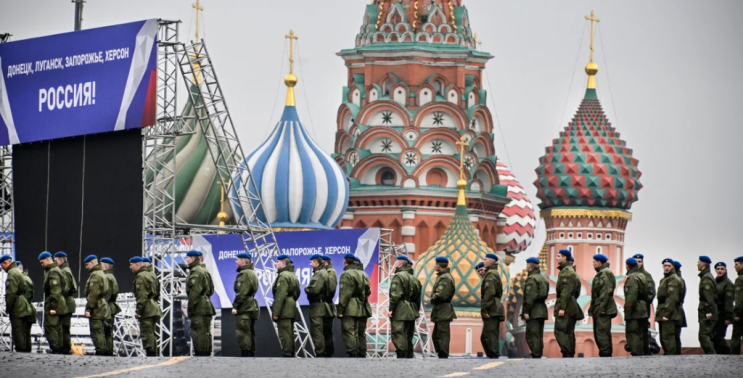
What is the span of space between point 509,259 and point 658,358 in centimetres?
5612

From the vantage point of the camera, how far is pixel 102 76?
36531 millimetres

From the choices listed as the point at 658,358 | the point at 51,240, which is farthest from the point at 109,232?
the point at 658,358

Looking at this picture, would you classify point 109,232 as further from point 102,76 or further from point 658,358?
point 658,358

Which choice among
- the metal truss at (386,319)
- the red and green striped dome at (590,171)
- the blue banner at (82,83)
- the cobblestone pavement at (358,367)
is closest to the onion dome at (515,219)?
the red and green striped dome at (590,171)

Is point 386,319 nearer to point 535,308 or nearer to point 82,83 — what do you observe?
point 82,83

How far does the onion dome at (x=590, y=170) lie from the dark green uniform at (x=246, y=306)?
54.1 meters

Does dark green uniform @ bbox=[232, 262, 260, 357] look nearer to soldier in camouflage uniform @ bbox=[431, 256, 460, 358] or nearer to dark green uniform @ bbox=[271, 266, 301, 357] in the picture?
dark green uniform @ bbox=[271, 266, 301, 357]

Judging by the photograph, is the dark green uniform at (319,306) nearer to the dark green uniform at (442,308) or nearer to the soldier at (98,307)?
the dark green uniform at (442,308)

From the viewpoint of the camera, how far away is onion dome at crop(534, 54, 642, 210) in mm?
84750

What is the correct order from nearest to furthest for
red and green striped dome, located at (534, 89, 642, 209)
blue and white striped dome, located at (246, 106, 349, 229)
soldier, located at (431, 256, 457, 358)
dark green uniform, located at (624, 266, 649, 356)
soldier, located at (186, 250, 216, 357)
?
dark green uniform, located at (624, 266, 649, 356) → soldier, located at (431, 256, 457, 358) → soldier, located at (186, 250, 216, 357) → blue and white striped dome, located at (246, 106, 349, 229) → red and green striped dome, located at (534, 89, 642, 209)

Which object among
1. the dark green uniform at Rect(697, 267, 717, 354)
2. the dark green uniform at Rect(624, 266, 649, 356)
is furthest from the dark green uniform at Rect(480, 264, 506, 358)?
the dark green uniform at Rect(697, 267, 717, 354)

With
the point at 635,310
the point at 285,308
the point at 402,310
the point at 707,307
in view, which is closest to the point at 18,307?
the point at 285,308

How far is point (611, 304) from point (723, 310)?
2.46m

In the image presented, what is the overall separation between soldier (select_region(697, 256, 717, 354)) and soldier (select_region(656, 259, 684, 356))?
2.07ft
